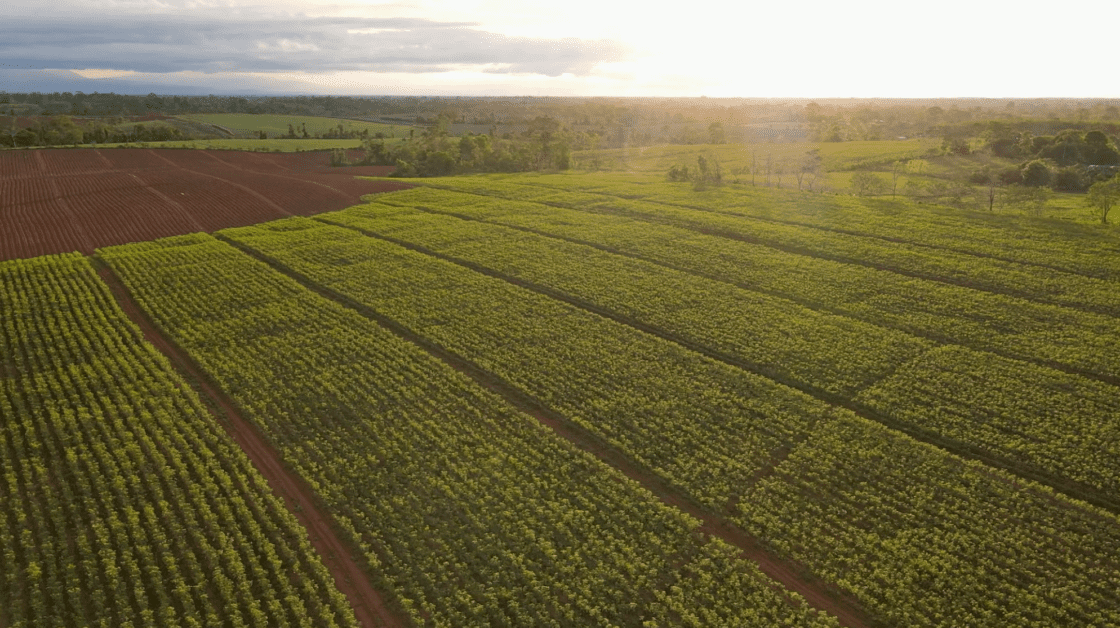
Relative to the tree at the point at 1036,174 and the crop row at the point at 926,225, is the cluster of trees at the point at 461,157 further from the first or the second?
the tree at the point at 1036,174

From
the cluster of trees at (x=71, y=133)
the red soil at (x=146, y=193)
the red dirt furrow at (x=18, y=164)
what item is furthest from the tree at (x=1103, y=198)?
the cluster of trees at (x=71, y=133)

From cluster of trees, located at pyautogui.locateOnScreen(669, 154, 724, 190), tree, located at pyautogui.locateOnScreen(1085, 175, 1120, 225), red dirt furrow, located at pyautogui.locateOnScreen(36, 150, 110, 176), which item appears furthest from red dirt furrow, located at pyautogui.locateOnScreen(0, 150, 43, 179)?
tree, located at pyautogui.locateOnScreen(1085, 175, 1120, 225)

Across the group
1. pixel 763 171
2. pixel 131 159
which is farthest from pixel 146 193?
pixel 763 171

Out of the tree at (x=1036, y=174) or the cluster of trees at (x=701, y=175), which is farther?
the cluster of trees at (x=701, y=175)

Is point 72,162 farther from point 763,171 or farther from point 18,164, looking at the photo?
point 763,171

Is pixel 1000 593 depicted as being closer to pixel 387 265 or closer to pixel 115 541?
pixel 115 541

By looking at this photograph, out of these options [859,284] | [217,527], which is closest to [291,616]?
[217,527]
